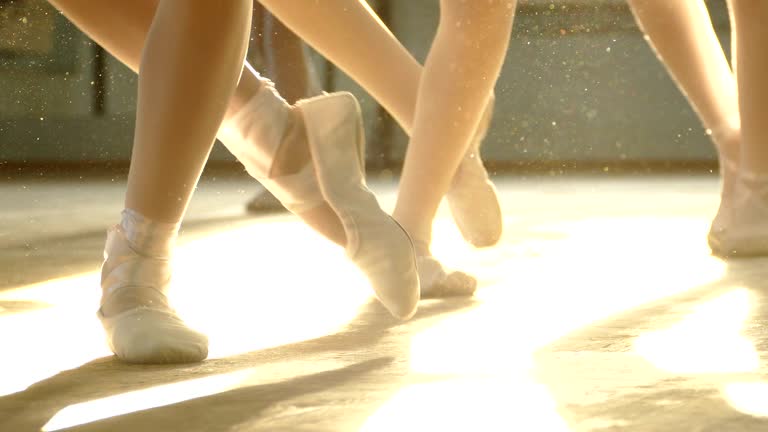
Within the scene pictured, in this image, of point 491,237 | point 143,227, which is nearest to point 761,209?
point 491,237

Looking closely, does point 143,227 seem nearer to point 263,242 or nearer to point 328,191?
point 328,191

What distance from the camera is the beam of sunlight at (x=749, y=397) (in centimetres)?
69

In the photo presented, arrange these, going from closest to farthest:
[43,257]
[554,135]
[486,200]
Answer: [486,200] → [43,257] → [554,135]

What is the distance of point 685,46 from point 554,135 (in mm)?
2733

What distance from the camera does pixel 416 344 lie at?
0.93m

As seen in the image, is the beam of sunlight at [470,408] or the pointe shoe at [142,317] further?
the pointe shoe at [142,317]

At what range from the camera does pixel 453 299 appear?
1181 millimetres

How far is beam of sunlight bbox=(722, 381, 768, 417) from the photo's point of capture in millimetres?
686

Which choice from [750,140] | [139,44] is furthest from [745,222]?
[139,44]

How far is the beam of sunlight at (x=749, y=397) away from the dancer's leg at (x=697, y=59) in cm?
84

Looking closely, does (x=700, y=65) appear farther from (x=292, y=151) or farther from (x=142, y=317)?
(x=142, y=317)

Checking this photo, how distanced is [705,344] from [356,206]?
270mm

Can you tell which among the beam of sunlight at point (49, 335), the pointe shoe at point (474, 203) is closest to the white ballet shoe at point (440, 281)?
the pointe shoe at point (474, 203)

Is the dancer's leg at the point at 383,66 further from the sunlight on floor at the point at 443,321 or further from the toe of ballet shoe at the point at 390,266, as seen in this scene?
the toe of ballet shoe at the point at 390,266
